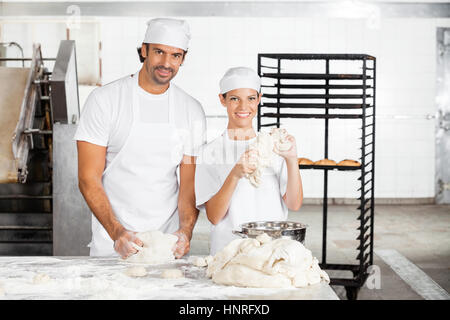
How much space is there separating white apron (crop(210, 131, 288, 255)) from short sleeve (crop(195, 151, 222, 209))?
65 mm

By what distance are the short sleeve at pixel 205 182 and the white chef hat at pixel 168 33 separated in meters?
0.48

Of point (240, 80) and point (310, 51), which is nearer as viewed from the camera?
point (240, 80)

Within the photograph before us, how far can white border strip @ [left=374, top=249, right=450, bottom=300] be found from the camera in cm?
387

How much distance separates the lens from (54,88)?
4184mm

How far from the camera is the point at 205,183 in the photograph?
7.27ft

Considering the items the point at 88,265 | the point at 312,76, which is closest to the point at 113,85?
the point at 88,265

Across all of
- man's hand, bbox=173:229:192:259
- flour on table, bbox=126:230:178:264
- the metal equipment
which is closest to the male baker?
man's hand, bbox=173:229:192:259

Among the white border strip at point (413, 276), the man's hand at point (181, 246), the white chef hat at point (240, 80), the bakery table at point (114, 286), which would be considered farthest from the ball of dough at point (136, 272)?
the white border strip at point (413, 276)

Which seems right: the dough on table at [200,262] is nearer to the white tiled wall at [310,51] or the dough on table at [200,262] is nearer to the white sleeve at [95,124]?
the white sleeve at [95,124]

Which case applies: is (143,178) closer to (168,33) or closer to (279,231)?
(168,33)

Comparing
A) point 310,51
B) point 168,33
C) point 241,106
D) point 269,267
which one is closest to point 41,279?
point 269,267

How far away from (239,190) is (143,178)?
0.41 metres
